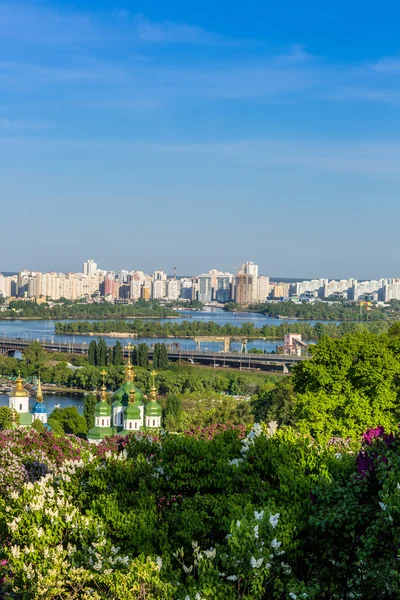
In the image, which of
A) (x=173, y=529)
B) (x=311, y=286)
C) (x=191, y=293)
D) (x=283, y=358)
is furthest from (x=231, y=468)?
(x=311, y=286)

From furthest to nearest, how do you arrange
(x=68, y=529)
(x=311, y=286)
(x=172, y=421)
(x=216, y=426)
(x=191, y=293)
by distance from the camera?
1. (x=311, y=286)
2. (x=191, y=293)
3. (x=172, y=421)
4. (x=216, y=426)
5. (x=68, y=529)

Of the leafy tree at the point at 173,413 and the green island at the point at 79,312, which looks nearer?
the leafy tree at the point at 173,413

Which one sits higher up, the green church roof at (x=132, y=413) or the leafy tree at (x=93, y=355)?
the green church roof at (x=132, y=413)

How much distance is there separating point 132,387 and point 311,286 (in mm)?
91588

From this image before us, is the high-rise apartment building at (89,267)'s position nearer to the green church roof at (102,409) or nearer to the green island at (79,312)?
the green island at (79,312)

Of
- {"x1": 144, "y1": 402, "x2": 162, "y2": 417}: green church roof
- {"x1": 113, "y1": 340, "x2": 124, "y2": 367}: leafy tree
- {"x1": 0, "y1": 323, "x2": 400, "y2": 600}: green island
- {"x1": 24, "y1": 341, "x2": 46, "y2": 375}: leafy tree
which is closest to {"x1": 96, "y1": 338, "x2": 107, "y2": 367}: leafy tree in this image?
{"x1": 113, "y1": 340, "x2": 124, "y2": 367}: leafy tree

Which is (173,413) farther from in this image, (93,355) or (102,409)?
(93,355)

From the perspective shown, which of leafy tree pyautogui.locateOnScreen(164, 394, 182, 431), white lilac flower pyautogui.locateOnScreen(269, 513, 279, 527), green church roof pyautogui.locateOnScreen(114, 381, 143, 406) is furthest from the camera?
leafy tree pyautogui.locateOnScreen(164, 394, 182, 431)

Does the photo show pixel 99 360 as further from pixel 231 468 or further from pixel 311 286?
pixel 311 286

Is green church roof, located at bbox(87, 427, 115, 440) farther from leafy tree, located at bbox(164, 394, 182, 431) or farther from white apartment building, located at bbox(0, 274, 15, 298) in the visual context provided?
white apartment building, located at bbox(0, 274, 15, 298)

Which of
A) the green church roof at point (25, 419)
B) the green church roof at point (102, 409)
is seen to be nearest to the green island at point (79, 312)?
the green church roof at point (25, 419)

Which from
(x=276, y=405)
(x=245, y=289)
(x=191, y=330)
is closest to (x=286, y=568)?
(x=276, y=405)

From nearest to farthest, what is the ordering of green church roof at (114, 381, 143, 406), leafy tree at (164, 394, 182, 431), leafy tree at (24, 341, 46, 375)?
green church roof at (114, 381, 143, 406) < leafy tree at (164, 394, 182, 431) < leafy tree at (24, 341, 46, 375)

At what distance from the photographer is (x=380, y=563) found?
3094 millimetres
